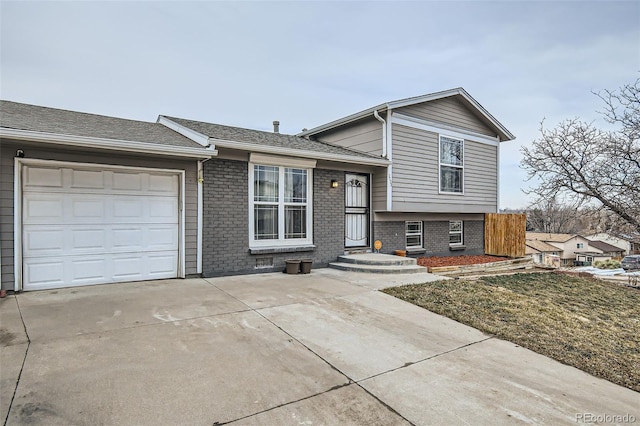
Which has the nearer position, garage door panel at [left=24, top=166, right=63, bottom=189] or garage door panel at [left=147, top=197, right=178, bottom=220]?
garage door panel at [left=24, top=166, right=63, bottom=189]

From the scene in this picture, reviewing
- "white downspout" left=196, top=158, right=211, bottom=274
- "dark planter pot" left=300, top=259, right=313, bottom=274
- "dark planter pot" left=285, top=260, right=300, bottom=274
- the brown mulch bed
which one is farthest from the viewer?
the brown mulch bed

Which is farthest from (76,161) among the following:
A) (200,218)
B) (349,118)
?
(349,118)

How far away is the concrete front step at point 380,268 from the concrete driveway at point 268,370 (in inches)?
113

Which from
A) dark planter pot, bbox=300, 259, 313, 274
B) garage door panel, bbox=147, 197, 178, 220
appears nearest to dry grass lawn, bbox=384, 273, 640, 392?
dark planter pot, bbox=300, 259, 313, 274

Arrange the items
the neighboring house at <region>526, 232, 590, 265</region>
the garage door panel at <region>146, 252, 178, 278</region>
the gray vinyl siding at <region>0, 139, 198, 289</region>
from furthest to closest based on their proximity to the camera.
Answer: the neighboring house at <region>526, 232, 590, 265</region>
the garage door panel at <region>146, 252, 178, 278</region>
the gray vinyl siding at <region>0, 139, 198, 289</region>

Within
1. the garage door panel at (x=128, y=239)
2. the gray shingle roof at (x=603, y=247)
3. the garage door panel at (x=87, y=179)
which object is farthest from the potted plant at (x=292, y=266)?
the gray shingle roof at (x=603, y=247)

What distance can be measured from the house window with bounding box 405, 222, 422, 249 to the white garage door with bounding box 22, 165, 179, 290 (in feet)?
23.3

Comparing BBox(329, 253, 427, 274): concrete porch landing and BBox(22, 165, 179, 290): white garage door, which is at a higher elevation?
BBox(22, 165, 179, 290): white garage door

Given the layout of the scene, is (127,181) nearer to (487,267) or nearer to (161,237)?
(161,237)

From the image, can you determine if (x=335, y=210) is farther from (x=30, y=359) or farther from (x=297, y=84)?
(x=297, y=84)

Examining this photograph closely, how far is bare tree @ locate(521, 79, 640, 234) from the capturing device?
7.41 meters

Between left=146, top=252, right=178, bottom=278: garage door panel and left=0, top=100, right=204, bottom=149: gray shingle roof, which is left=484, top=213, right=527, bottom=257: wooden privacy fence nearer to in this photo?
left=0, top=100, right=204, bottom=149: gray shingle roof

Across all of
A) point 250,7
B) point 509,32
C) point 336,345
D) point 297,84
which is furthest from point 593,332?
point 297,84

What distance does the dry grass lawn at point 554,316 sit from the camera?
12.4 ft
